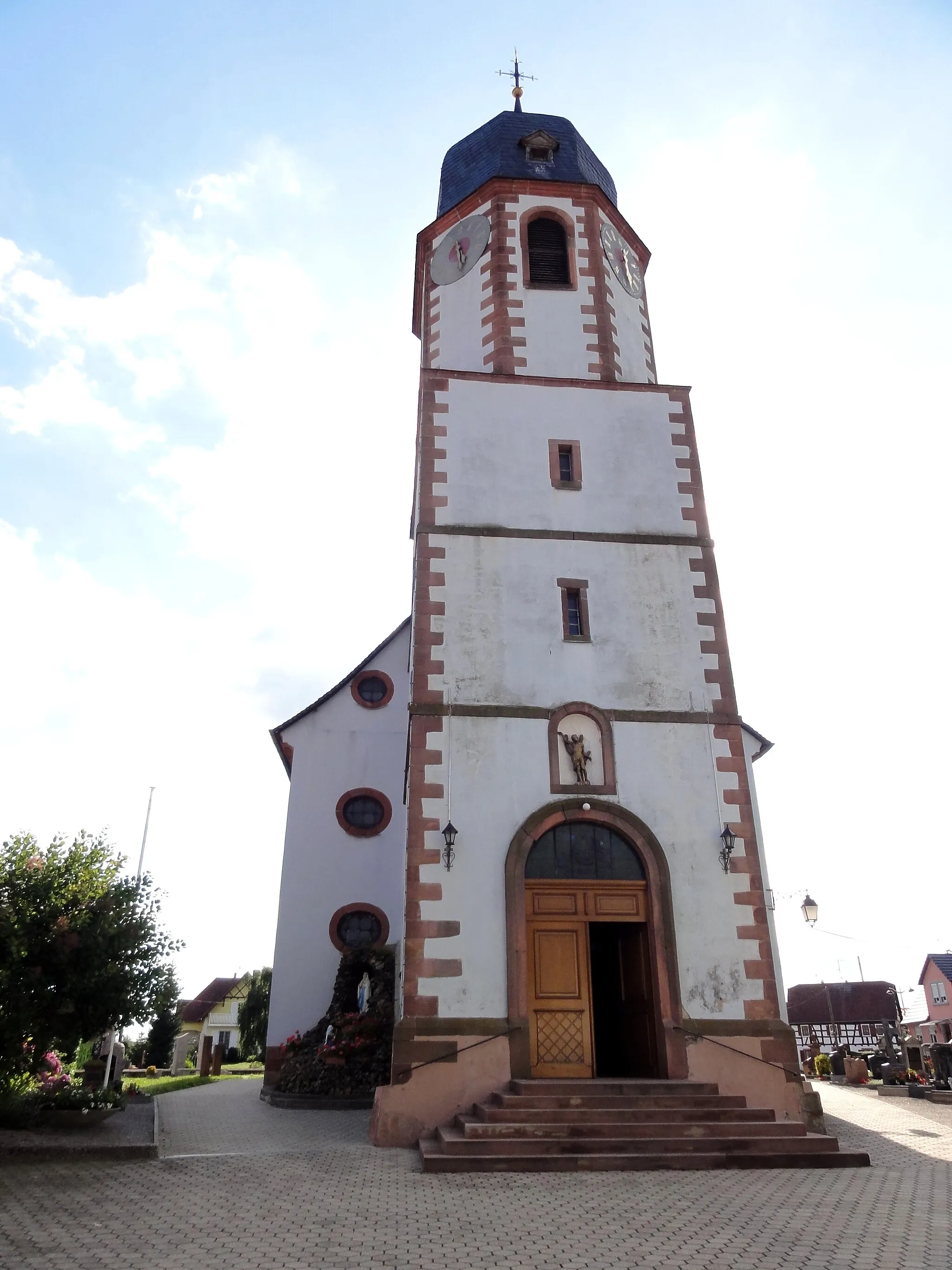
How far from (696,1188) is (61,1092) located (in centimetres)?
900

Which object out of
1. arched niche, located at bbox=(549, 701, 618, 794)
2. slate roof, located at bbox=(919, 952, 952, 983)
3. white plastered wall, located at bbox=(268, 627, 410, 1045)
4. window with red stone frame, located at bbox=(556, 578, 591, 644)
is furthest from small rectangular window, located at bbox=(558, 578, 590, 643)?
slate roof, located at bbox=(919, 952, 952, 983)

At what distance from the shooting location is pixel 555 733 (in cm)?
1349

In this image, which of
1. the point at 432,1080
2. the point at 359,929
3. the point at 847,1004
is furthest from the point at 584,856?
the point at 847,1004

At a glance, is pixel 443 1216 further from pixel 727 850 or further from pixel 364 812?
pixel 364 812

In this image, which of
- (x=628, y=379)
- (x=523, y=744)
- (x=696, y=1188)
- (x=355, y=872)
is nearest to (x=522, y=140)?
(x=628, y=379)

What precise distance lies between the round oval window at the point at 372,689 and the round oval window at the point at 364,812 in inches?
91.6

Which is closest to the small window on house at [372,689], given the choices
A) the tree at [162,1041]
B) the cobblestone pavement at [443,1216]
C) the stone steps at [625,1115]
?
the cobblestone pavement at [443,1216]

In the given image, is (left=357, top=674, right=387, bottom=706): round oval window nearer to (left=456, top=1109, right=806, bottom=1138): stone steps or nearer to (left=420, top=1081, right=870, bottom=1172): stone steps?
(left=420, top=1081, right=870, bottom=1172): stone steps

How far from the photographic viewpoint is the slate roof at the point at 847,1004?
186 ft

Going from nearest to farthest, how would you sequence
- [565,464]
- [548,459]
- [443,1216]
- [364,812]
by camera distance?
[443,1216]
[548,459]
[565,464]
[364,812]

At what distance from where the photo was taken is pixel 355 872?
20.1 metres

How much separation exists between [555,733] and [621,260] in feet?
36.7

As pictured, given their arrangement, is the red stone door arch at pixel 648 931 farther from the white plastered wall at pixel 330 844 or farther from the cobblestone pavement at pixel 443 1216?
the white plastered wall at pixel 330 844

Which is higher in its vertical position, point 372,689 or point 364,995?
point 372,689
